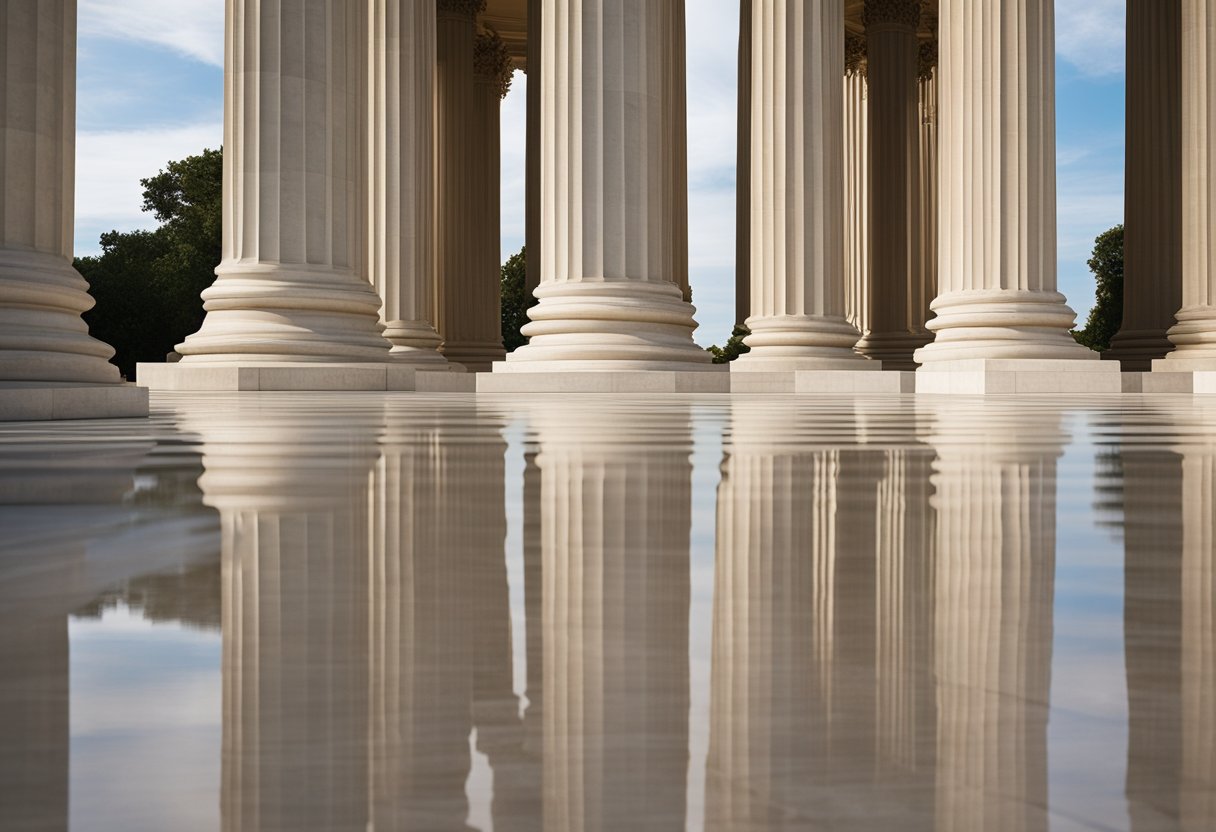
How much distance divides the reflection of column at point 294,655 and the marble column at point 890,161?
458 feet

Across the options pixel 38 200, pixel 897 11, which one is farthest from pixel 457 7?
pixel 38 200

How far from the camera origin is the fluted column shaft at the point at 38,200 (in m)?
38.7

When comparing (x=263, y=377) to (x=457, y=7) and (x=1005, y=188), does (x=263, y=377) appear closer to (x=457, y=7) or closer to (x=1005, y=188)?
(x=1005, y=188)

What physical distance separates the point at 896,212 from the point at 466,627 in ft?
493

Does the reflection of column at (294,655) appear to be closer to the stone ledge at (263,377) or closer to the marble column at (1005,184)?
the stone ledge at (263,377)

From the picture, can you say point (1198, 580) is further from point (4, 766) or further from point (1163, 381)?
point (1163, 381)

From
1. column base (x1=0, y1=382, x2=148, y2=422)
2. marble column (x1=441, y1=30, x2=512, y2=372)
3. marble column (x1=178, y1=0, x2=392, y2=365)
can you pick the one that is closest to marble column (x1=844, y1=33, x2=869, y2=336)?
marble column (x1=441, y1=30, x2=512, y2=372)

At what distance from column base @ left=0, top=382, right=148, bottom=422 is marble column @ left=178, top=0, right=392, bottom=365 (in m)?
30.8

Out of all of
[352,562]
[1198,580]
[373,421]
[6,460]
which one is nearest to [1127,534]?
[1198,580]

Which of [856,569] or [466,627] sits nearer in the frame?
[466,627]

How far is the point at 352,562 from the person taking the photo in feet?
27.4

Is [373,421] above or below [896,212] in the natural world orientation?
below

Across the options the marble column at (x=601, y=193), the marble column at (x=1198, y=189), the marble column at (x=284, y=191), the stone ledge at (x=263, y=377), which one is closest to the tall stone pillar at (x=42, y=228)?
the stone ledge at (x=263, y=377)

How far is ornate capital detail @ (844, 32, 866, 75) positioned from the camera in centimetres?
17312
